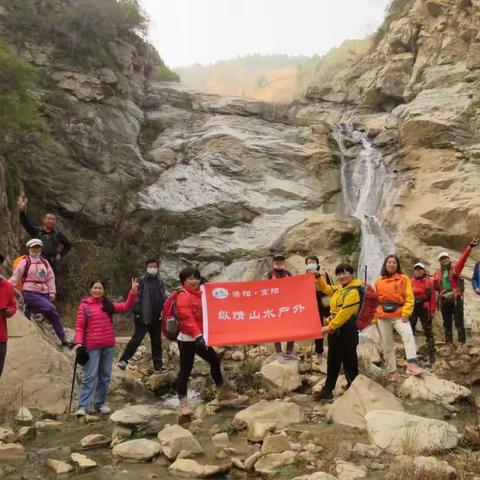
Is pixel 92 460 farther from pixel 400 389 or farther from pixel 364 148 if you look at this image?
pixel 364 148

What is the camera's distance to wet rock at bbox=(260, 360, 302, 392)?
6805 mm

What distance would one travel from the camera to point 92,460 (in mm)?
4449

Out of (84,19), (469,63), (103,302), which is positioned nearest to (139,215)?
(84,19)

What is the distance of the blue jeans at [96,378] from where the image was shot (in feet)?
20.2

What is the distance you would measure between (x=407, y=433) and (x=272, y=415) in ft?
4.87

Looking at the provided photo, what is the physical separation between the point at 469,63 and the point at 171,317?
17.9 meters

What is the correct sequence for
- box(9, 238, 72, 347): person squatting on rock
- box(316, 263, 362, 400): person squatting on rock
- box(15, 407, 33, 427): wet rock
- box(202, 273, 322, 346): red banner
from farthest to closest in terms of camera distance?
box(9, 238, 72, 347): person squatting on rock
box(202, 273, 322, 346): red banner
box(316, 263, 362, 400): person squatting on rock
box(15, 407, 33, 427): wet rock

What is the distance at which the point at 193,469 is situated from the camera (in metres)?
4.18

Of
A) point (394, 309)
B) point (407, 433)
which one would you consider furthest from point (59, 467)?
point (394, 309)

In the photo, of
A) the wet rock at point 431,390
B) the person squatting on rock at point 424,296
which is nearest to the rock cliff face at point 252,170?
the person squatting on rock at point 424,296

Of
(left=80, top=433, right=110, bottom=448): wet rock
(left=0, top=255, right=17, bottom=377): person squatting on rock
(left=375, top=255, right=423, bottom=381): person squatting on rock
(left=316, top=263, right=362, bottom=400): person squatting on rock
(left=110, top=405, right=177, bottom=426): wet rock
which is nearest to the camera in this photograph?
(left=80, top=433, right=110, bottom=448): wet rock

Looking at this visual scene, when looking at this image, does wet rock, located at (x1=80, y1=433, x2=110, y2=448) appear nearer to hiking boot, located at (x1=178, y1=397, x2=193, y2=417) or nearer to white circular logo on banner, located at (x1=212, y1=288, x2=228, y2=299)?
hiking boot, located at (x1=178, y1=397, x2=193, y2=417)

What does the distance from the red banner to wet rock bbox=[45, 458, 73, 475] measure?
276 centimetres

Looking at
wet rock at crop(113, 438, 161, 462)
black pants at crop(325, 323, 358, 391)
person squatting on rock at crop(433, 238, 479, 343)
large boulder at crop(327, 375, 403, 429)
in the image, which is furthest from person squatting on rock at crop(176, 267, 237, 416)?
person squatting on rock at crop(433, 238, 479, 343)
